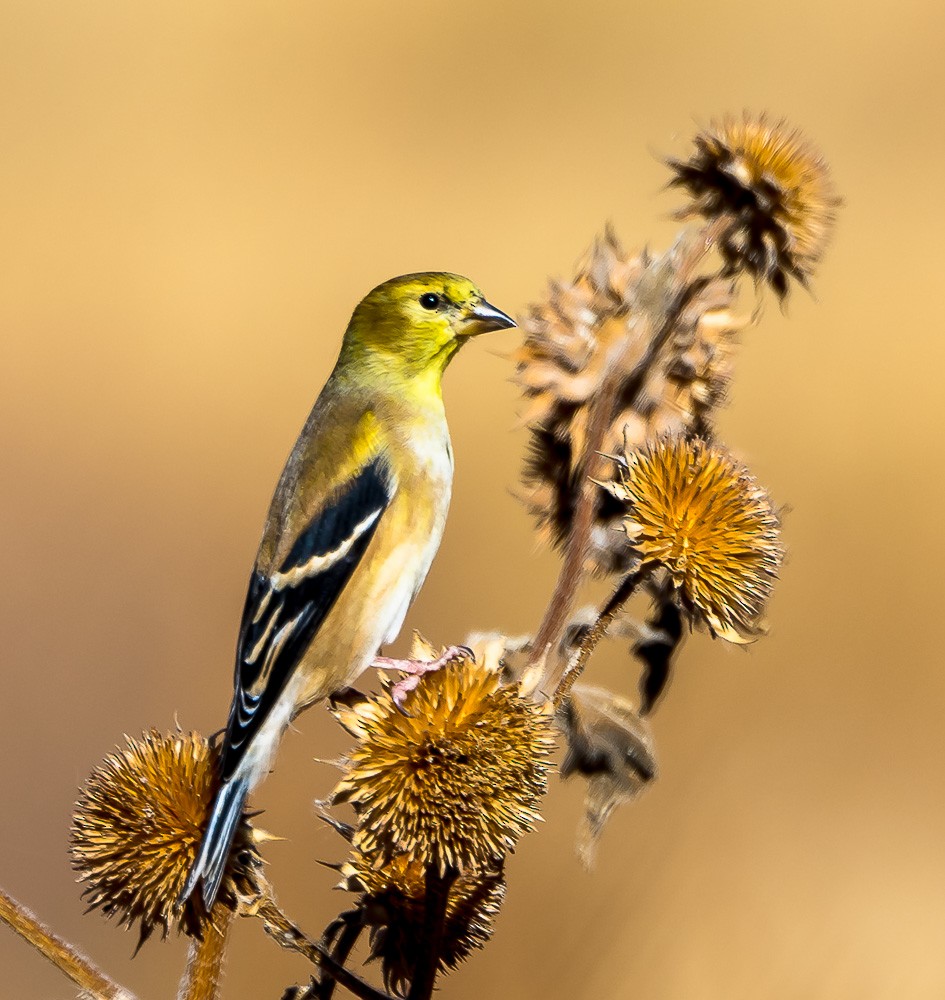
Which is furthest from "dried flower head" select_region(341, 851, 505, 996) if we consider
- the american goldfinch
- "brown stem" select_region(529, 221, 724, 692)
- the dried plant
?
"brown stem" select_region(529, 221, 724, 692)

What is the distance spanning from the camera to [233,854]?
1497 mm

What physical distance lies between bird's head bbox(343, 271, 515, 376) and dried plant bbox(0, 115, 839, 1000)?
65 centimetres

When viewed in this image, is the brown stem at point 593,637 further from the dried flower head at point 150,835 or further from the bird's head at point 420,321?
the bird's head at point 420,321

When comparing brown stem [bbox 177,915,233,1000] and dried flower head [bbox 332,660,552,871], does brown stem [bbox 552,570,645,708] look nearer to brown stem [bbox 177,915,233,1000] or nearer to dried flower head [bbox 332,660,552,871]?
dried flower head [bbox 332,660,552,871]

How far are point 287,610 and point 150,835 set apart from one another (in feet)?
1.69

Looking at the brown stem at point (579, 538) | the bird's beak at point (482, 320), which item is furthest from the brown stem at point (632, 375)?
the bird's beak at point (482, 320)

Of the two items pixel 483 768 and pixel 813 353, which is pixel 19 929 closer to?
pixel 483 768

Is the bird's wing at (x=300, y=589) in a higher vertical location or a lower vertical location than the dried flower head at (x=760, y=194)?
lower

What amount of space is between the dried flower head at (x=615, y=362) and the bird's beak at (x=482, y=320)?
607mm

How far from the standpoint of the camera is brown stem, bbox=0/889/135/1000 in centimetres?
120

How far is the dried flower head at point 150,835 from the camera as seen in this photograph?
151 centimetres

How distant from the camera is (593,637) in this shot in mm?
1455

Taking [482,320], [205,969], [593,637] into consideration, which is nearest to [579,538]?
[593,637]

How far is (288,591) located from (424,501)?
31 centimetres
